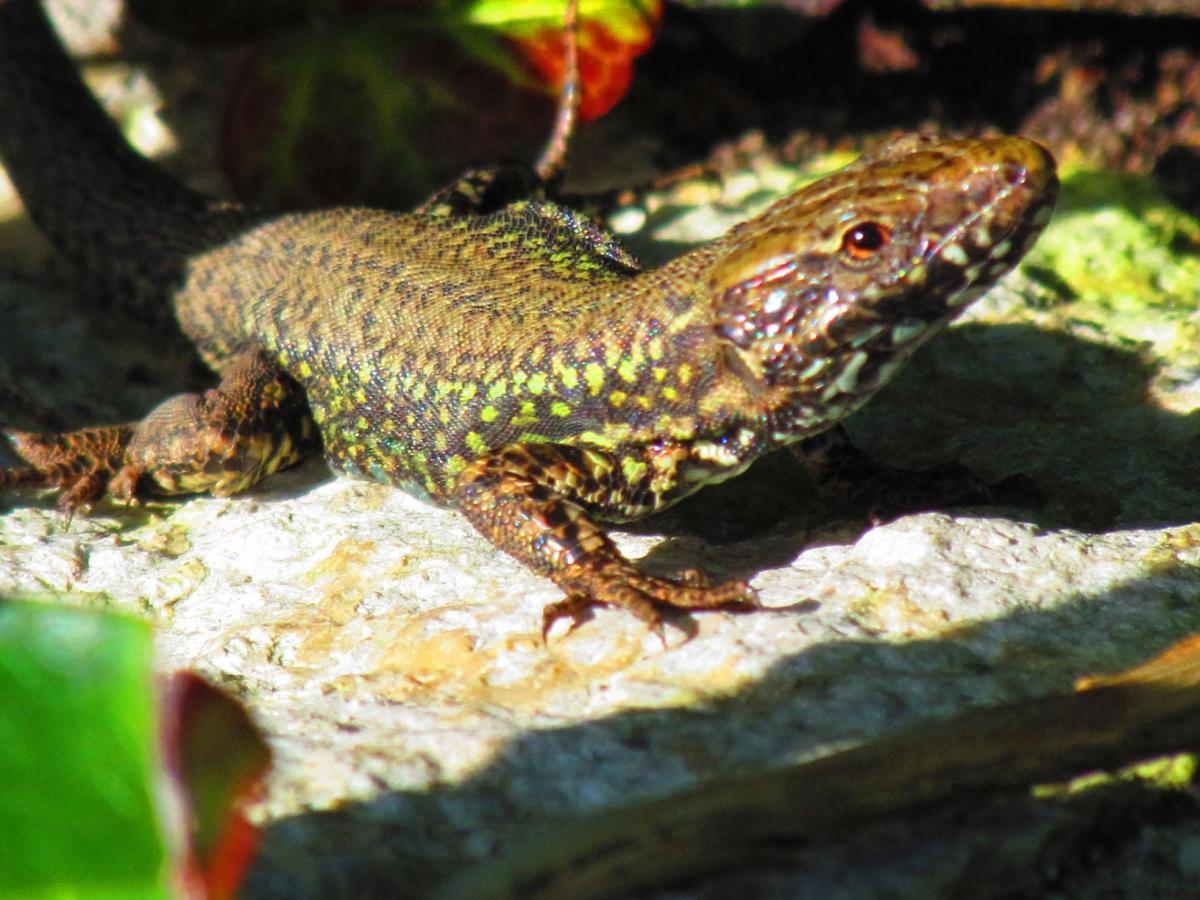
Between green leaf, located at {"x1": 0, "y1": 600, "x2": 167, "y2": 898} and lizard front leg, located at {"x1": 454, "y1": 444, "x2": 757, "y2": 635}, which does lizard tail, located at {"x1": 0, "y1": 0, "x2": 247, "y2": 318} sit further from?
green leaf, located at {"x1": 0, "y1": 600, "x2": 167, "y2": 898}

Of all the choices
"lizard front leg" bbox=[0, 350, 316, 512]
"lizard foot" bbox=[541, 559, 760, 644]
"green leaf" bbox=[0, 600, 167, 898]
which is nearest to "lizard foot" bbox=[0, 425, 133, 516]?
"lizard front leg" bbox=[0, 350, 316, 512]

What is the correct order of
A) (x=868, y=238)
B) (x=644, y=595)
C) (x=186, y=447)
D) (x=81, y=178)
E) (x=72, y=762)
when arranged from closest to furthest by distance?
(x=72, y=762), (x=644, y=595), (x=868, y=238), (x=186, y=447), (x=81, y=178)

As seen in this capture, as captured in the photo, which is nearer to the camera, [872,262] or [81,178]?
[872,262]

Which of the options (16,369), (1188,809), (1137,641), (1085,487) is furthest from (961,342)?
(16,369)

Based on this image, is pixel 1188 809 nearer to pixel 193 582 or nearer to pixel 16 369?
pixel 193 582

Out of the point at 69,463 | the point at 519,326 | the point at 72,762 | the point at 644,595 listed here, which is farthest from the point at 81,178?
the point at 72,762

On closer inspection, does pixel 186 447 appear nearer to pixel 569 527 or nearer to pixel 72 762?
pixel 569 527
